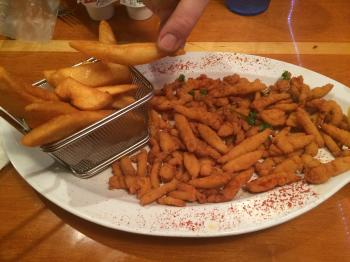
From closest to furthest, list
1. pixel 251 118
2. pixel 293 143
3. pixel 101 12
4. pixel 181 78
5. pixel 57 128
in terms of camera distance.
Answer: pixel 57 128 → pixel 293 143 → pixel 251 118 → pixel 181 78 → pixel 101 12

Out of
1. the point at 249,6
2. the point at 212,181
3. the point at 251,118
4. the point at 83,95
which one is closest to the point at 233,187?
the point at 212,181

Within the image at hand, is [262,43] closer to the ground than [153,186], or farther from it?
farther from it

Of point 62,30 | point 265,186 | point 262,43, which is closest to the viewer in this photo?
point 265,186

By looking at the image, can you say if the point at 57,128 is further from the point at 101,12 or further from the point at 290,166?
the point at 101,12

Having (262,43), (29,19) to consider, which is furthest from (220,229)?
(29,19)

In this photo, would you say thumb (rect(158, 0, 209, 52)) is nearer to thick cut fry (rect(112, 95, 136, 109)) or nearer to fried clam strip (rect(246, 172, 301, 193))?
thick cut fry (rect(112, 95, 136, 109))

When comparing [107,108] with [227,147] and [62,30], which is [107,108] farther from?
[62,30]

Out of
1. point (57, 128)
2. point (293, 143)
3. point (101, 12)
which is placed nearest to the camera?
point (57, 128)
